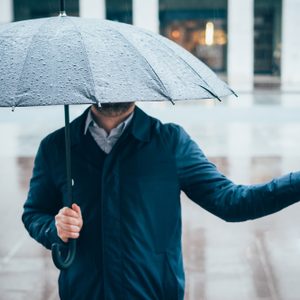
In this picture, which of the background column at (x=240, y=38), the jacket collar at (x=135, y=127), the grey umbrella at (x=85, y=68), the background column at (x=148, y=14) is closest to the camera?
the grey umbrella at (x=85, y=68)

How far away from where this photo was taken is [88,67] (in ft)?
8.18

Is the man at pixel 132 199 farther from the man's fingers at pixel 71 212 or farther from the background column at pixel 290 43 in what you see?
the background column at pixel 290 43

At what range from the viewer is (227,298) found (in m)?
4.73

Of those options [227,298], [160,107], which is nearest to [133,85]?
[227,298]

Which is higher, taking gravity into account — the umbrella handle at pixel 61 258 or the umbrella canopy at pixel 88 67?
the umbrella canopy at pixel 88 67

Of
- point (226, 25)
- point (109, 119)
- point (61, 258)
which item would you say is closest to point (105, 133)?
point (109, 119)

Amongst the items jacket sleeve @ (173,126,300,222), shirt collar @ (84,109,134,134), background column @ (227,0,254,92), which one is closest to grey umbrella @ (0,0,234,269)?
shirt collar @ (84,109,134,134)

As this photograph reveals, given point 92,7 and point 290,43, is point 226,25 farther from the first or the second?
point 92,7

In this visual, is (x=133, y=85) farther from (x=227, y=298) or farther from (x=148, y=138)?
(x=227, y=298)

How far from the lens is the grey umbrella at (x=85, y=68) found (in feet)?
7.97

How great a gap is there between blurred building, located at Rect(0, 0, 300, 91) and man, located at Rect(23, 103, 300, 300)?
26533 mm

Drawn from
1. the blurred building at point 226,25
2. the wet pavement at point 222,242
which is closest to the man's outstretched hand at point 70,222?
the wet pavement at point 222,242

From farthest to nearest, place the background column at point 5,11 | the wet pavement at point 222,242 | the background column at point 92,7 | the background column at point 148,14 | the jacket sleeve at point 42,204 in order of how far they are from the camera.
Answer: the background column at point 5,11
the background column at point 92,7
the background column at point 148,14
the wet pavement at point 222,242
the jacket sleeve at point 42,204

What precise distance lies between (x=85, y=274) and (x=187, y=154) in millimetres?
634
